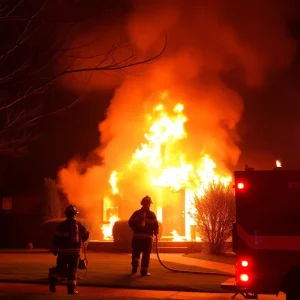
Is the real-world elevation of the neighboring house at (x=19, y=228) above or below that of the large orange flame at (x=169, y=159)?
below

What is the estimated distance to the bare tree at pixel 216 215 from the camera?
15672 millimetres

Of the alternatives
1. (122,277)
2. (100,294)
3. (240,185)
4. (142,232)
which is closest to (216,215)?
(142,232)

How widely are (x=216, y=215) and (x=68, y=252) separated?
7.89 metres

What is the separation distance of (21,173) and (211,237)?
14069 mm

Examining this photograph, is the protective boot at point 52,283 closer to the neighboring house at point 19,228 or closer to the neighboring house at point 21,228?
the neighboring house at point 21,228

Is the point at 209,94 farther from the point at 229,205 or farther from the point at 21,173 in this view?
the point at 21,173

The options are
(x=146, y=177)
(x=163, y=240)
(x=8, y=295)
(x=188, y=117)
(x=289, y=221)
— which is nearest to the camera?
(x=289, y=221)

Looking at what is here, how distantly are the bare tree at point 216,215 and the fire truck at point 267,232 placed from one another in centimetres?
914

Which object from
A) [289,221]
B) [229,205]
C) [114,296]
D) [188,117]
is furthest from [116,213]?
[289,221]

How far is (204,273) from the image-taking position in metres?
10.9

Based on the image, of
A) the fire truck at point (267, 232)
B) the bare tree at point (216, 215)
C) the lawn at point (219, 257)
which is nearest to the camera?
the fire truck at point (267, 232)

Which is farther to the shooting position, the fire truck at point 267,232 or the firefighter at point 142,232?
the firefighter at point 142,232

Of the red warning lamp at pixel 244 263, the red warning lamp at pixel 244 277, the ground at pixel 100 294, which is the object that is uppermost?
the red warning lamp at pixel 244 263

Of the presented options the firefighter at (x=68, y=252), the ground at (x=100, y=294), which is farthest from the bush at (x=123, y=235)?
the firefighter at (x=68, y=252)
